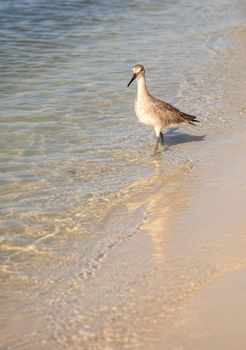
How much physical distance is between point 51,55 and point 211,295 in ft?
31.8

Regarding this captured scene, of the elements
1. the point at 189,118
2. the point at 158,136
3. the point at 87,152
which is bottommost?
the point at 87,152

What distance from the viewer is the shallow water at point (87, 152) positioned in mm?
4977

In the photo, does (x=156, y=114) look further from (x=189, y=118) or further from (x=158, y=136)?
(x=189, y=118)

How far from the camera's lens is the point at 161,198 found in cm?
672

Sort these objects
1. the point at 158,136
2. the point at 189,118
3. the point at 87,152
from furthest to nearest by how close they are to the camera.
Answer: the point at 189,118 → the point at 158,136 → the point at 87,152

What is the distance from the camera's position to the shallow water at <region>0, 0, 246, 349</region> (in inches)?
196

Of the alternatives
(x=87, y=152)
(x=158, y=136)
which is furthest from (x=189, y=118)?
(x=87, y=152)

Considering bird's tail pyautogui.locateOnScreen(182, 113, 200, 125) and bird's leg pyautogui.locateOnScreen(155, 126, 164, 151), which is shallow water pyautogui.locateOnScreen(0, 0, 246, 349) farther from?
bird's tail pyautogui.locateOnScreen(182, 113, 200, 125)

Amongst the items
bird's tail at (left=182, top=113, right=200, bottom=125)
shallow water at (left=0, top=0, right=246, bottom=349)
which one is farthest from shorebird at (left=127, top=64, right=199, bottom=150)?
shallow water at (left=0, top=0, right=246, bottom=349)

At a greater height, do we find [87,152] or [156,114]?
[156,114]

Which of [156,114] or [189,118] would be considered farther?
[189,118]

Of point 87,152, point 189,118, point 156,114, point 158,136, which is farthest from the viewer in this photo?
point 189,118

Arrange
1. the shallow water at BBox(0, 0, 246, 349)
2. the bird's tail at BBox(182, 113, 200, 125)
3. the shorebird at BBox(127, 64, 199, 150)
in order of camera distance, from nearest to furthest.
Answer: the shallow water at BBox(0, 0, 246, 349)
the shorebird at BBox(127, 64, 199, 150)
the bird's tail at BBox(182, 113, 200, 125)

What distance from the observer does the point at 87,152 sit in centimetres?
820
